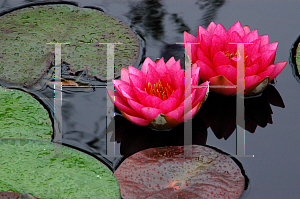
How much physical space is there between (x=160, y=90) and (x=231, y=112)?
41 centimetres

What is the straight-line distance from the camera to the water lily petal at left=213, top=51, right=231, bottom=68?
4.81 feet

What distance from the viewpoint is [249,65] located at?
4.97ft

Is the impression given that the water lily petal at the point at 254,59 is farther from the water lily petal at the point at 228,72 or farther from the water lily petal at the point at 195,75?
the water lily petal at the point at 195,75

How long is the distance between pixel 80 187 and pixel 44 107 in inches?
20.9

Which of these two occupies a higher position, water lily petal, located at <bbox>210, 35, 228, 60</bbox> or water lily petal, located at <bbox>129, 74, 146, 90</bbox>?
water lily petal, located at <bbox>210, 35, 228, 60</bbox>

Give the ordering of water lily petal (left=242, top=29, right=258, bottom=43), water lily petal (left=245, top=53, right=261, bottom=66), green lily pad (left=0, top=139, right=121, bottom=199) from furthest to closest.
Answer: water lily petal (left=242, top=29, right=258, bottom=43)
water lily petal (left=245, top=53, right=261, bottom=66)
green lily pad (left=0, top=139, right=121, bottom=199)

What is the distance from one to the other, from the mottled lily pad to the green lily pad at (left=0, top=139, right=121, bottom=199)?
0.27 feet

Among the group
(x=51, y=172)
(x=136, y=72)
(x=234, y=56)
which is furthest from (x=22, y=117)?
(x=234, y=56)

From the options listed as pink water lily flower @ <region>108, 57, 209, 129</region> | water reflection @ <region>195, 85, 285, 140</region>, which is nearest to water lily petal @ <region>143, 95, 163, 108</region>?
pink water lily flower @ <region>108, 57, 209, 129</region>

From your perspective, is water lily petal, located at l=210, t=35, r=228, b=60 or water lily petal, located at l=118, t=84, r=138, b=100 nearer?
water lily petal, located at l=118, t=84, r=138, b=100

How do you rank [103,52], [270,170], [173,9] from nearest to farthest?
1. [270,170]
2. [103,52]
3. [173,9]

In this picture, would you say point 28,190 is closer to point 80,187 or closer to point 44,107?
point 80,187

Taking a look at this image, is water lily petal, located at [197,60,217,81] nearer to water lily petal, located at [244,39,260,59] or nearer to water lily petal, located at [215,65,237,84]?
water lily petal, located at [215,65,237,84]

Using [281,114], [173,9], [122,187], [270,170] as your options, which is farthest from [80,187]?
[173,9]
